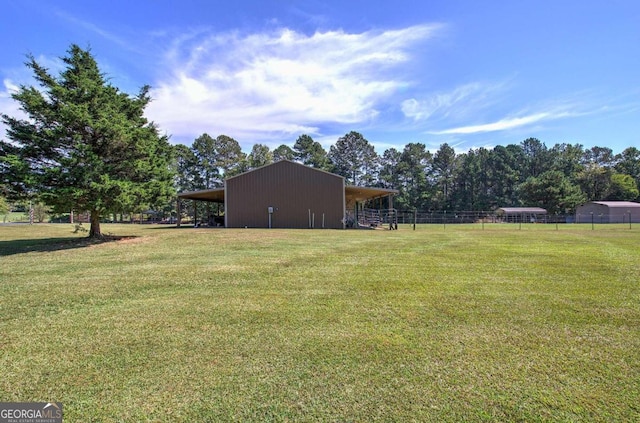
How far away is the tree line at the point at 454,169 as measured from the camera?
4841 centimetres

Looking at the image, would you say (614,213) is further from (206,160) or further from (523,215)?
(206,160)

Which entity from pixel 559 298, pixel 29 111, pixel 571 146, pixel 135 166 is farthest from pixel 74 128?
pixel 571 146

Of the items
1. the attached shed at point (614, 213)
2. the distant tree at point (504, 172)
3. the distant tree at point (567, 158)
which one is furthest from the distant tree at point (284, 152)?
the distant tree at point (567, 158)

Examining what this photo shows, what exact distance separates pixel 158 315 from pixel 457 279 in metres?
4.67

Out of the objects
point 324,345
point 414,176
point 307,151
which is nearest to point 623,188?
point 414,176

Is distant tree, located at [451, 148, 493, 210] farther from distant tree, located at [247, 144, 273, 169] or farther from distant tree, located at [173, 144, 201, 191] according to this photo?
distant tree, located at [173, 144, 201, 191]

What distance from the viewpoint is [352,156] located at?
5684 centimetres

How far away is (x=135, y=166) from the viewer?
39.0 ft

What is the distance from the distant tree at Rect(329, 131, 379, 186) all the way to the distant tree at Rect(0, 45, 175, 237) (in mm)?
45778

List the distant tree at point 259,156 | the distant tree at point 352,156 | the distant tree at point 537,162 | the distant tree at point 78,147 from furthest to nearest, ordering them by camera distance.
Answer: the distant tree at point 537,162
the distant tree at point 352,156
the distant tree at point 259,156
the distant tree at point 78,147

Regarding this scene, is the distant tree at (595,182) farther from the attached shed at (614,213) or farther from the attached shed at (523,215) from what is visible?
the attached shed at (523,215)

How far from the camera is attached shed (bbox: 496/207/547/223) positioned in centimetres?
4444

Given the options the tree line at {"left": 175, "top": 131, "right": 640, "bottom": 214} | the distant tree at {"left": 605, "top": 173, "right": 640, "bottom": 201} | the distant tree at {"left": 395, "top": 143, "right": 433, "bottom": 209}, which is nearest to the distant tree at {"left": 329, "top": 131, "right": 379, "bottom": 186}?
the tree line at {"left": 175, "top": 131, "right": 640, "bottom": 214}

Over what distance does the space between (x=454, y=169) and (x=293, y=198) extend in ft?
155
